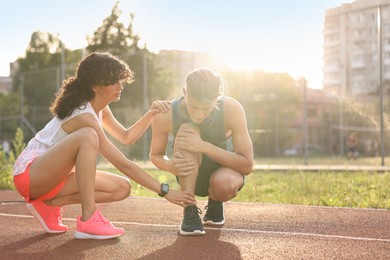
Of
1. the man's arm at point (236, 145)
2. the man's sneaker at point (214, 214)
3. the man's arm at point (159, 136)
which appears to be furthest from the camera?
the man's sneaker at point (214, 214)

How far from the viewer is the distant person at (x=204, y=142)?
3.54 m

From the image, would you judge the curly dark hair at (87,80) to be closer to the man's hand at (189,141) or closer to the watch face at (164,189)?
the man's hand at (189,141)

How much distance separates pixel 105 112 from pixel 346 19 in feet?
39.3

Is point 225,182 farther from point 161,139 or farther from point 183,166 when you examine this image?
point 161,139

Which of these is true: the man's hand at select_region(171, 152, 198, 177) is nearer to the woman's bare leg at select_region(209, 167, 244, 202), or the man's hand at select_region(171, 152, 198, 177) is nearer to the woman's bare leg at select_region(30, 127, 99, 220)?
the woman's bare leg at select_region(209, 167, 244, 202)

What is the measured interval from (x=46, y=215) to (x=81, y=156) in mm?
660

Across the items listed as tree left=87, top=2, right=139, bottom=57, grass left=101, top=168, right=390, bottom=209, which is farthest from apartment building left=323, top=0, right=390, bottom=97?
tree left=87, top=2, right=139, bottom=57

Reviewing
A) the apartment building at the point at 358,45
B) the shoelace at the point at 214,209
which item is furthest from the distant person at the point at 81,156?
the apartment building at the point at 358,45

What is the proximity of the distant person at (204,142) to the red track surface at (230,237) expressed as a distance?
29cm

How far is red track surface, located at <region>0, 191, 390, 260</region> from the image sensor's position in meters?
3.28

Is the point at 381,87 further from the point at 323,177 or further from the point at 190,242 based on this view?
the point at 190,242

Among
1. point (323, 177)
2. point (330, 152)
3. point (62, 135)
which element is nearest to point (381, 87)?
point (323, 177)

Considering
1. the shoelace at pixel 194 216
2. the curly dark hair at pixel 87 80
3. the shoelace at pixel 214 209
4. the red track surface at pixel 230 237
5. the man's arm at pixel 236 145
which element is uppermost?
the curly dark hair at pixel 87 80

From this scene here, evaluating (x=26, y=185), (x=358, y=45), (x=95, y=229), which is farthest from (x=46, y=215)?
(x=358, y=45)
